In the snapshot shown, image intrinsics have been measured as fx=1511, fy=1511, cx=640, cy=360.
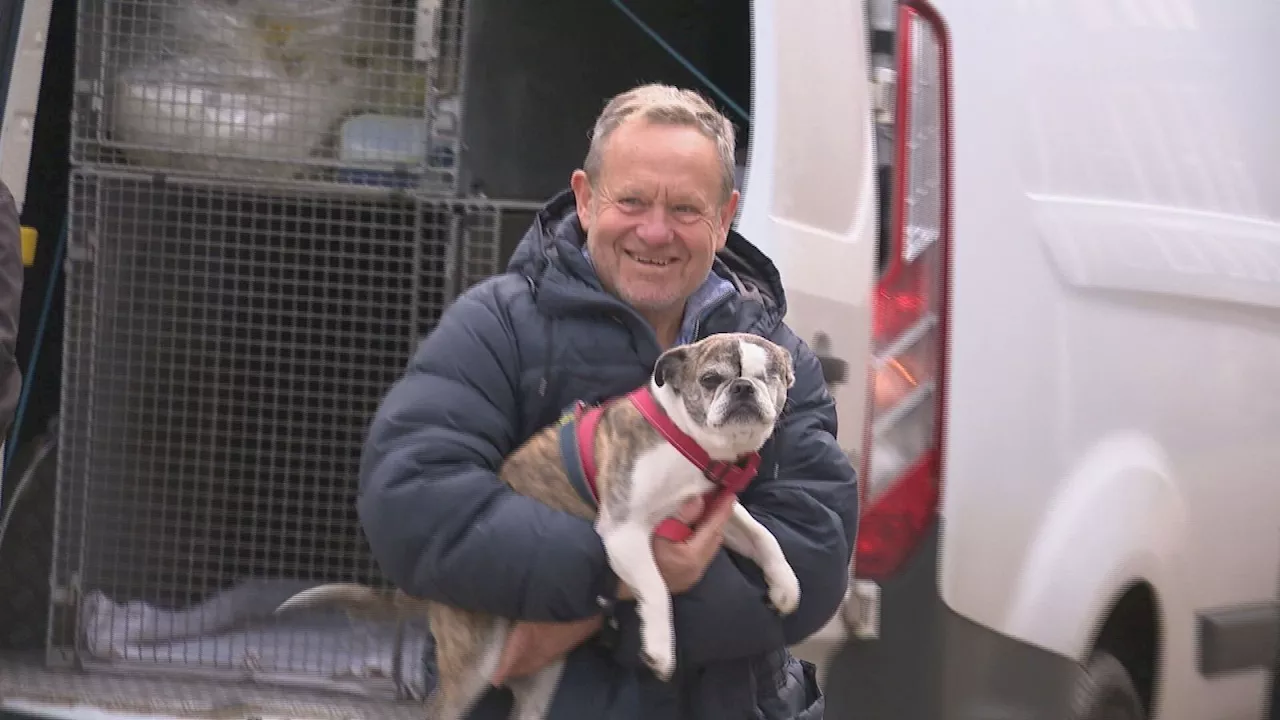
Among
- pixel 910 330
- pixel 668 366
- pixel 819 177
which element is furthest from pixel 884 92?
pixel 668 366

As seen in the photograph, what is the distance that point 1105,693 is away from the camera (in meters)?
Answer: 3.15

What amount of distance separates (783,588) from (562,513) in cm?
30

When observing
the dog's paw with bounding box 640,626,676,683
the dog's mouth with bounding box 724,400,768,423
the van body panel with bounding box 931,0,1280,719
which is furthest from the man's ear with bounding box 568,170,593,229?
the van body panel with bounding box 931,0,1280,719

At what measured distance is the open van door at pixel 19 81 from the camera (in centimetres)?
333

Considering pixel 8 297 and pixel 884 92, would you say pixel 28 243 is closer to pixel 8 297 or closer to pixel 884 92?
pixel 8 297

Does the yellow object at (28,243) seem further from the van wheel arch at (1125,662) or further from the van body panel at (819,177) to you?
the van wheel arch at (1125,662)

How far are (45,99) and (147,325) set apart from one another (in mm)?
674

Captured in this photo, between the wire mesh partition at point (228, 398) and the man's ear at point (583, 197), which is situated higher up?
the man's ear at point (583, 197)

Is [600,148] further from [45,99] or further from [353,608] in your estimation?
[45,99]

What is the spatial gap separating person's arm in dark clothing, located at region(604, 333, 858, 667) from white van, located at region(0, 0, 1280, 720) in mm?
594

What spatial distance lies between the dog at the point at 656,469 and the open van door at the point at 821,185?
61cm

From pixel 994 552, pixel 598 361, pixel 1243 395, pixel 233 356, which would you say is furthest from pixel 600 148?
pixel 1243 395

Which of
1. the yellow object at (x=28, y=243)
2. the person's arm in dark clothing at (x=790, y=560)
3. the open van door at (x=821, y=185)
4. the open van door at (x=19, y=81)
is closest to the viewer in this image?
the person's arm in dark clothing at (x=790, y=560)

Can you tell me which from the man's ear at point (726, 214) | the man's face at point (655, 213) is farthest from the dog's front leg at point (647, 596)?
the man's ear at point (726, 214)
